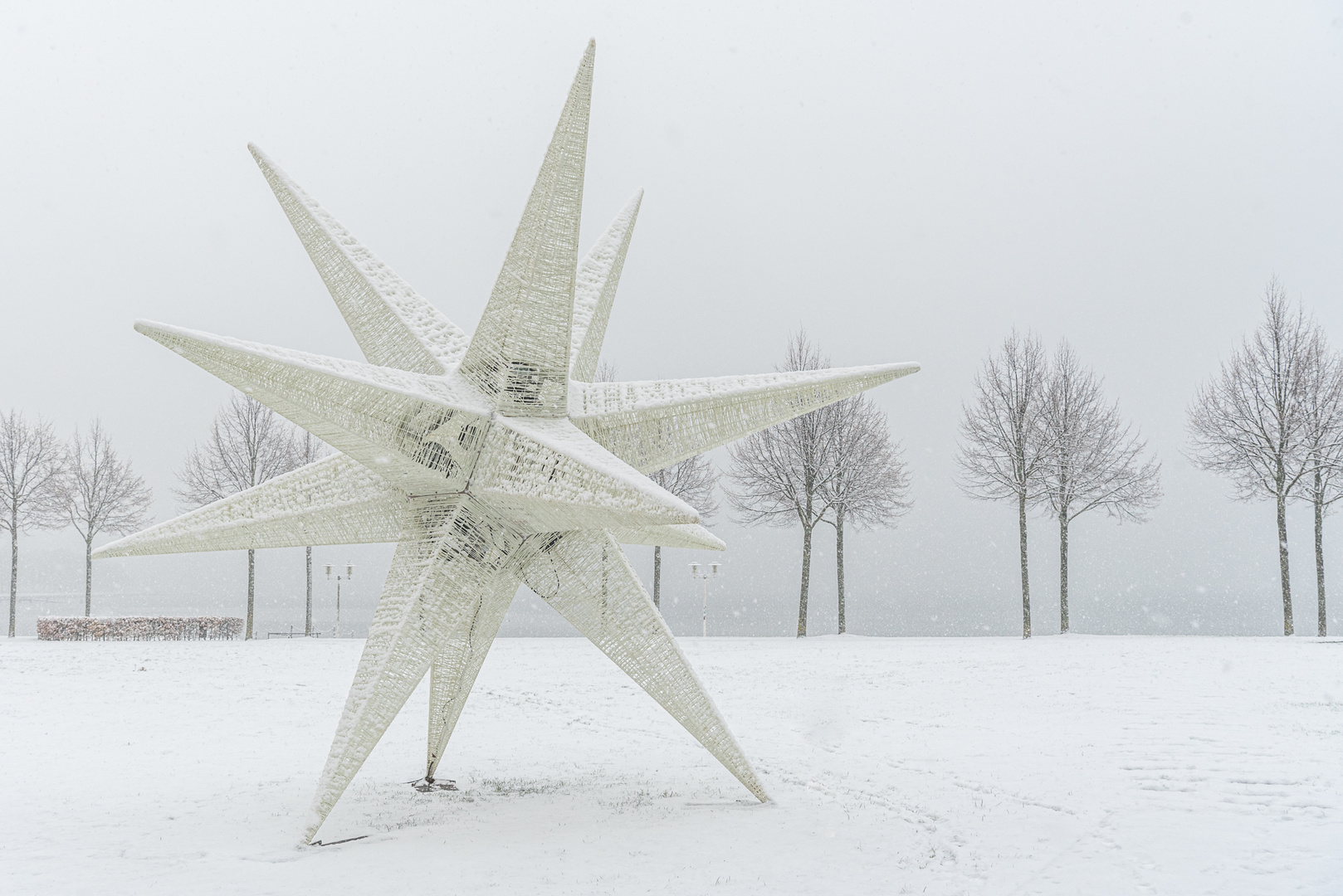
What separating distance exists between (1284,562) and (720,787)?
18659mm

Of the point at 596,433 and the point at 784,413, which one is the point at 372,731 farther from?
the point at 784,413

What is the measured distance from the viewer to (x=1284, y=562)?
20172 millimetres

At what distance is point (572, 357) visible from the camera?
6305 mm

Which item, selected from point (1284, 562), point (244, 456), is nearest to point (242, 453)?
point (244, 456)

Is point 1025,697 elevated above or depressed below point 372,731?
below

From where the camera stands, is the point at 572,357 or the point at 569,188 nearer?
the point at 569,188

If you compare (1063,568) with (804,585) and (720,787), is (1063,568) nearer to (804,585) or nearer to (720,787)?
(804,585)

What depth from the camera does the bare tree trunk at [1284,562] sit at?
2012cm

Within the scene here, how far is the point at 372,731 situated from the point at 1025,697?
988cm

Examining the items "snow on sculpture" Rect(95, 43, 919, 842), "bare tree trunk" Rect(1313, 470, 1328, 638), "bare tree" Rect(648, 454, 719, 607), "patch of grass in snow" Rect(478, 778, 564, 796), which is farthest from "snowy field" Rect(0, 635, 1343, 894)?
"bare tree" Rect(648, 454, 719, 607)

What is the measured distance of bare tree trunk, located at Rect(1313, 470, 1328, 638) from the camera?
64.5 ft

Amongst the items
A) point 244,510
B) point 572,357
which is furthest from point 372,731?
point 572,357

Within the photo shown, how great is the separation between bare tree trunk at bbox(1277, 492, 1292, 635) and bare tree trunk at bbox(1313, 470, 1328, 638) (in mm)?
564

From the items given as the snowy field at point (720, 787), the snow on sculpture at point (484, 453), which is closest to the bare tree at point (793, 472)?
the snowy field at point (720, 787)
